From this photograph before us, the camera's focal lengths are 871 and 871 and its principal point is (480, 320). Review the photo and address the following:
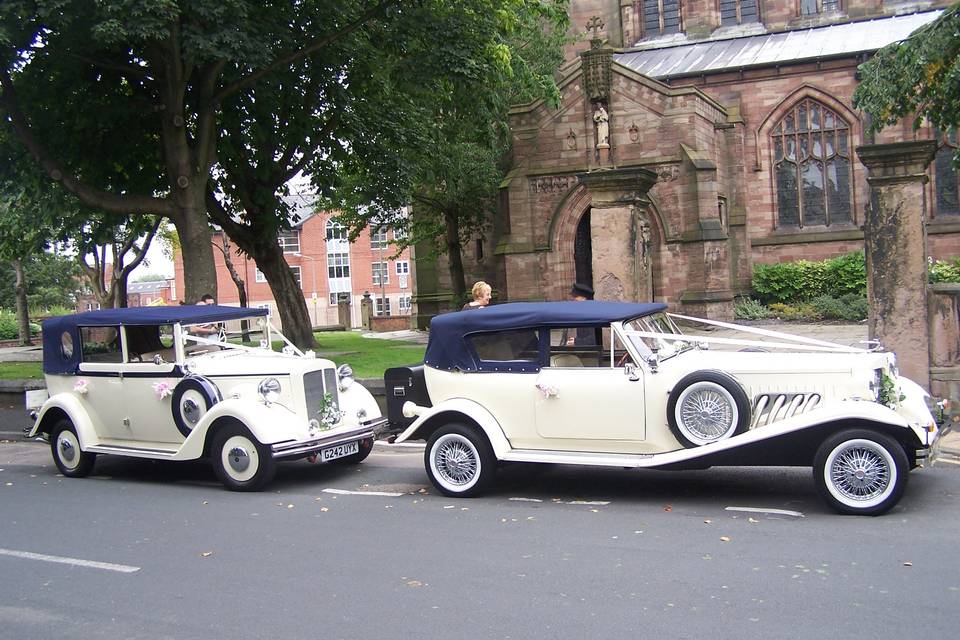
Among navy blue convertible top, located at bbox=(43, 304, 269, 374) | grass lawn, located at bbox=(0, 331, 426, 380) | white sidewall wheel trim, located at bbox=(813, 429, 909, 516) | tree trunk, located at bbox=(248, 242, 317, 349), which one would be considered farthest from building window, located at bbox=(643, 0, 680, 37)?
white sidewall wheel trim, located at bbox=(813, 429, 909, 516)

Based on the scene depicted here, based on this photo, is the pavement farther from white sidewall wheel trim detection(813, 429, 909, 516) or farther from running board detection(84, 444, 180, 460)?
running board detection(84, 444, 180, 460)

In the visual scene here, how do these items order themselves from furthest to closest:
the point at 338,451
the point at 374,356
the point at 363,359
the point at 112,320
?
the point at 374,356 → the point at 363,359 → the point at 112,320 → the point at 338,451

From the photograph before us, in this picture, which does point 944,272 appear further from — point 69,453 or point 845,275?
point 69,453

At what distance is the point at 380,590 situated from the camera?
232 inches

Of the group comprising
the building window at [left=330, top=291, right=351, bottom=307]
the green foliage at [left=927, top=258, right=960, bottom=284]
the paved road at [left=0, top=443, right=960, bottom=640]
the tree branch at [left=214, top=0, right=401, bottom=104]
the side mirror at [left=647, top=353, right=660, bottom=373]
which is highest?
the tree branch at [left=214, top=0, right=401, bottom=104]

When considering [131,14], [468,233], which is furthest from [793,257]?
[131,14]

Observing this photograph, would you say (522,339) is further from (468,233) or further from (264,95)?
(468,233)

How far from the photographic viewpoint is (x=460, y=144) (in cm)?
2441

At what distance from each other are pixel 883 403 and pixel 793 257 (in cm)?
2411

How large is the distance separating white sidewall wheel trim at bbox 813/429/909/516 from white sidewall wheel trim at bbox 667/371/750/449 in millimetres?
730

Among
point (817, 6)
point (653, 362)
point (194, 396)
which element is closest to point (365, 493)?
point (194, 396)

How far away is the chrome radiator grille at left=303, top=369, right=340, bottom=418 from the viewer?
32.1 ft

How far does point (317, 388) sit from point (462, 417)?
6.89ft

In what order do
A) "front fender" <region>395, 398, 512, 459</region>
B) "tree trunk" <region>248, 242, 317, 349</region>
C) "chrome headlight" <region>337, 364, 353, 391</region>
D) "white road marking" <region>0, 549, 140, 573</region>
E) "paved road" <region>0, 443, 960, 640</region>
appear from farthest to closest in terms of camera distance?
"tree trunk" <region>248, 242, 317, 349</region> < "chrome headlight" <region>337, 364, 353, 391</region> < "front fender" <region>395, 398, 512, 459</region> < "white road marking" <region>0, 549, 140, 573</region> < "paved road" <region>0, 443, 960, 640</region>
